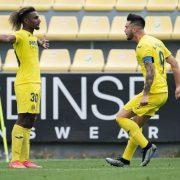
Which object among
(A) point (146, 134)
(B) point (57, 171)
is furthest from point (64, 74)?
(B) point (57, 171)

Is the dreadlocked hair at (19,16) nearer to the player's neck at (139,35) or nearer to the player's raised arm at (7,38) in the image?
the player's raised arm at (7,38)

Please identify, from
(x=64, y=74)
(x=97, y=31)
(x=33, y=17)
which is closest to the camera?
(x=33, y=17)

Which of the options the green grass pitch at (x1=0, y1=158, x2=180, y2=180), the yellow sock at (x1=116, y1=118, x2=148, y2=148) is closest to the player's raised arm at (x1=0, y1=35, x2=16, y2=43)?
the green grass pitch at (x1=0, y1=158, x2=180, y2=180)

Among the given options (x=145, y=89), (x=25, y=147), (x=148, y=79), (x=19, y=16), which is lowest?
(x=25, y=147)

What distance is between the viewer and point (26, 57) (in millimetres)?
9242

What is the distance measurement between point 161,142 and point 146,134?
0.27 m

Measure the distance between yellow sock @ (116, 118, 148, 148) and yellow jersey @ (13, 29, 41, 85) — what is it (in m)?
1.16

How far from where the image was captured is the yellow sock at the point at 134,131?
9102 mm

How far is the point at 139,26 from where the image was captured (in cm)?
930

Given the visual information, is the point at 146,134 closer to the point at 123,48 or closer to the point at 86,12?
the point at 123,48

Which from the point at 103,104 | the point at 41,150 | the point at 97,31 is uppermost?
the point at 97,31

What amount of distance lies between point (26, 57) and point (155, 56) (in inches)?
59.4

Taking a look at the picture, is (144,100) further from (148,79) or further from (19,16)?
(19,16)

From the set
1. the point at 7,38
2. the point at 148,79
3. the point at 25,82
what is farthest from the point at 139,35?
the point at 7,38
